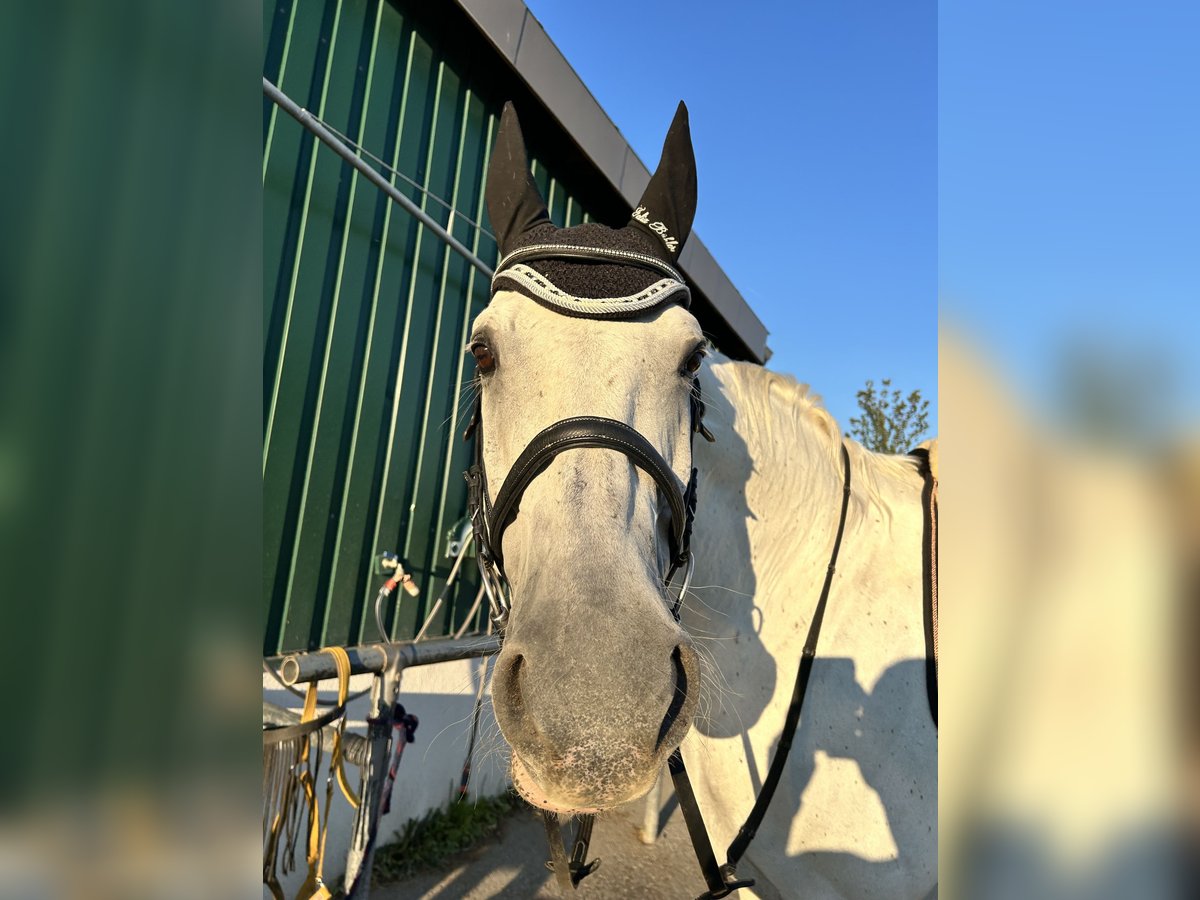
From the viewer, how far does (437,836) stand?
4297mm

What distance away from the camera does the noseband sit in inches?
57.6

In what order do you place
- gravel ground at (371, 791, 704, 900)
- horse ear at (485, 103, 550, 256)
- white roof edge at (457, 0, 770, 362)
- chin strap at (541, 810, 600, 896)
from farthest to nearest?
white roof edge at (457, 0, 770, 362) → gravel ground at (371, 791, 704, 900) → horse ear at (485, 103, 550, 256) → chin strap at (541, 810, 600, 896)

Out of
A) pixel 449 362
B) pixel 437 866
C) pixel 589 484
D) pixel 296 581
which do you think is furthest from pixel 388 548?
pixel 589 484

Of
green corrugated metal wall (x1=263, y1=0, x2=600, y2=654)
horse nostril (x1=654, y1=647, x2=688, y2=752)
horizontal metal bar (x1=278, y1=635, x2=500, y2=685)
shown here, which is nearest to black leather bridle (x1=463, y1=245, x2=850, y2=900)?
horse nostril (x1=654, y1=647, x2=688, y2=752)

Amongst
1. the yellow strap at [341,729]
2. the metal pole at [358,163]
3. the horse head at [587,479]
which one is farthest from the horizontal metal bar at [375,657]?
the metal pole at [358,163]

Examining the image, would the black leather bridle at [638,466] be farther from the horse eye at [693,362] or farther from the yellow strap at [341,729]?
the yellow strap at [341,729]

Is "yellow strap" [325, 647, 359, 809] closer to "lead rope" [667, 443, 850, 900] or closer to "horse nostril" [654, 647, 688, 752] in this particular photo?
"lead rope" [667, 443, 850, 900]

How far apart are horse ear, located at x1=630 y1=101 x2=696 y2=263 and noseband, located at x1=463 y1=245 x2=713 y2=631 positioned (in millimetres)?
224

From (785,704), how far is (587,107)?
5.52 metres

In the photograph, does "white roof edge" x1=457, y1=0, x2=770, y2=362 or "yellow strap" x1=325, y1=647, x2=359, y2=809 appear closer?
"yellow strap" x1=325, y1=647, x2=359, y2=809

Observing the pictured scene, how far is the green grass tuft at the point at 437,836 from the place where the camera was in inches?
154
